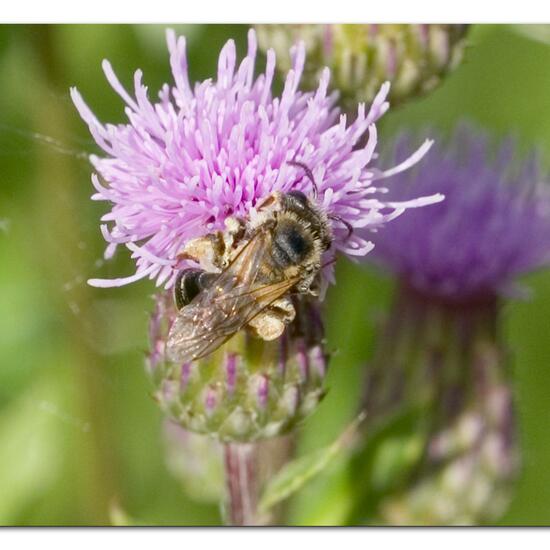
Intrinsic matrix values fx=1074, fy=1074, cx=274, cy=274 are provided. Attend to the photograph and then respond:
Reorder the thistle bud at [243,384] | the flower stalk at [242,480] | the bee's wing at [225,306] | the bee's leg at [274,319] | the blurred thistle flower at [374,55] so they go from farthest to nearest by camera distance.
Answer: the blurred thistle flower at [374,55]
the flower stalk at [242,480]
the thistle bud at [243,384]
the bee's leg at [274,319]
the bee's wing at [225,306]

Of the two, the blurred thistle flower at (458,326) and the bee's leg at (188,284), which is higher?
the bee's leg at (188,284)

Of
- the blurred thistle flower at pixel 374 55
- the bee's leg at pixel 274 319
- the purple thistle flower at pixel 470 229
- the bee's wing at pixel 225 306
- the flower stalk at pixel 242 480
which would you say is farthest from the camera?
the purple thistle flower at pixel 470 229

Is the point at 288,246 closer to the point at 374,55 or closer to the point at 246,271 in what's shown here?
the point at 246,271

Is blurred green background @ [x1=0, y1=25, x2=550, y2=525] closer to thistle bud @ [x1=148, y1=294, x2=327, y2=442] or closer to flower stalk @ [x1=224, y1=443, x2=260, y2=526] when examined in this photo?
flower stalk @ [x1=224, y1=443, x2=260, y2=526]

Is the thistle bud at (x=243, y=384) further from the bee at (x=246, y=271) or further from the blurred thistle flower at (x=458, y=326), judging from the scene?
the blurred thistle flower at (x=458, y=326)

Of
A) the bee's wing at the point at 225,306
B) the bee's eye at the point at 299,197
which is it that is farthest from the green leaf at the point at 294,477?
the bee's eye at the point at 299,197

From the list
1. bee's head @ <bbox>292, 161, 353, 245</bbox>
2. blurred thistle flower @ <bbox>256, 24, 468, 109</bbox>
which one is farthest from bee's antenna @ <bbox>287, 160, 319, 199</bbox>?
blurred thistle flower @ <bbox>256, 24, 468, 109</bbox>

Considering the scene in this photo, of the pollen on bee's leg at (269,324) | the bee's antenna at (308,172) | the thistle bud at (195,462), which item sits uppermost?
the bee's antenna at (308,172)

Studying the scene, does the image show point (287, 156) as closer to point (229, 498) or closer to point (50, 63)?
point (229, 498)
